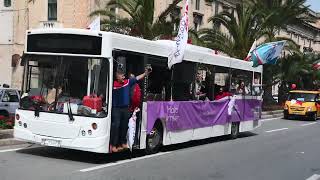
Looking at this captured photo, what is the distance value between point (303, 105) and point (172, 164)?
74.0ft

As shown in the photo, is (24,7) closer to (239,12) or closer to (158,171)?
(239,12)

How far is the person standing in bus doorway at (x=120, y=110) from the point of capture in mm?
11773

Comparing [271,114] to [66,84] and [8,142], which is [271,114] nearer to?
[8,142]

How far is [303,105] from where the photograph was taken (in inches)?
1310

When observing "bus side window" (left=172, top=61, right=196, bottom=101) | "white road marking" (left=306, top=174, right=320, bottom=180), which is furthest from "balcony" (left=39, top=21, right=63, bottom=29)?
"white road marking" (left=306, top=174, right=320, bottom=180)

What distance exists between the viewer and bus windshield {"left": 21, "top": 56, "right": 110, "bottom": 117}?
11484 mm

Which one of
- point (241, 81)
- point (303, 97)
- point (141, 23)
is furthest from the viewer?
point (303, 97)

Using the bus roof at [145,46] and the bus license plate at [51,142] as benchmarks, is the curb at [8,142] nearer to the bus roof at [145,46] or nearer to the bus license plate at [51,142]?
the bus license plate at [51,142]

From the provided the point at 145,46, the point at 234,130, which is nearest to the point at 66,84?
the point at 145,46

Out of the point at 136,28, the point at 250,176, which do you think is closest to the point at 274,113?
the point at 136,28

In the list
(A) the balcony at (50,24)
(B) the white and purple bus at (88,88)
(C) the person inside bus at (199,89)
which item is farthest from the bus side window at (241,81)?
(A) the balcony at (50,24)

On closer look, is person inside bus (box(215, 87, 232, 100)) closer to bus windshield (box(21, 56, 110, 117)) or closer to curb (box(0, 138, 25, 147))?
curb (box(0, 138, 25, 147))

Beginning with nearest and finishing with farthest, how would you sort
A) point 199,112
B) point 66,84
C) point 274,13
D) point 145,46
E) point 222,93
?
point 66,84, point 145,46, point 199,112, point 222,93, point 274,13

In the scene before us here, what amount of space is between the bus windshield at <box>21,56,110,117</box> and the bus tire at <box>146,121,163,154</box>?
2.25 metres
